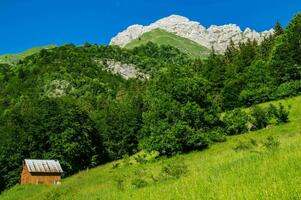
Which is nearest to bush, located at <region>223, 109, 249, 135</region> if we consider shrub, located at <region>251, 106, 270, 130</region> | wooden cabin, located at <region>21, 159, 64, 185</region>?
shrub, located at <region>251, 106, 270, 130</region>

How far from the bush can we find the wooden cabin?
30160 millimetres

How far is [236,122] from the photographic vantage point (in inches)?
2427

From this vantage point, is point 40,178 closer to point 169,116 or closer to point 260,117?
point 169,116

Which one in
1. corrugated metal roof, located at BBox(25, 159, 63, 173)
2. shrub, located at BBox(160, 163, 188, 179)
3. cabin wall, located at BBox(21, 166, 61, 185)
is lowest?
cabin wall, located at BBox(21, 166, 61, 185)

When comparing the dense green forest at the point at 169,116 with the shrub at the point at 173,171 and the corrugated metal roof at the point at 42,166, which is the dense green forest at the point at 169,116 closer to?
the corrugated metal roof at the point at 42,166

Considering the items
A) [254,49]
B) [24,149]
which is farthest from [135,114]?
[254,49]

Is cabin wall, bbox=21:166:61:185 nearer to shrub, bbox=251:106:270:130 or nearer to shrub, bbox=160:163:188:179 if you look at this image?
shrub, bbox=251:106:270:130

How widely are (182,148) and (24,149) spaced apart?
43.9 meters

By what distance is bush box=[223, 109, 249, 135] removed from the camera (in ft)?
200

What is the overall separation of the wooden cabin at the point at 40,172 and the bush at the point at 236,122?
1187 inches

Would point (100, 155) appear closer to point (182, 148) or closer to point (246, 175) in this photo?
point (182, 148)

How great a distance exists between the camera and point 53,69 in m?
197

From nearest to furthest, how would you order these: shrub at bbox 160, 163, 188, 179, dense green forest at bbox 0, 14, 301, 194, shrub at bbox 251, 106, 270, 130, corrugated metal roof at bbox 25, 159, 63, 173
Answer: shrub at bbox 160, 163, 188, 179 < dense green forest at bbox 0, 14, 301, 194 < shrub at bbox 251, 106, 270, 130 < corrugated metal roof at bbox 25, 159, 63, 173

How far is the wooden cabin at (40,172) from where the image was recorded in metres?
74.4
